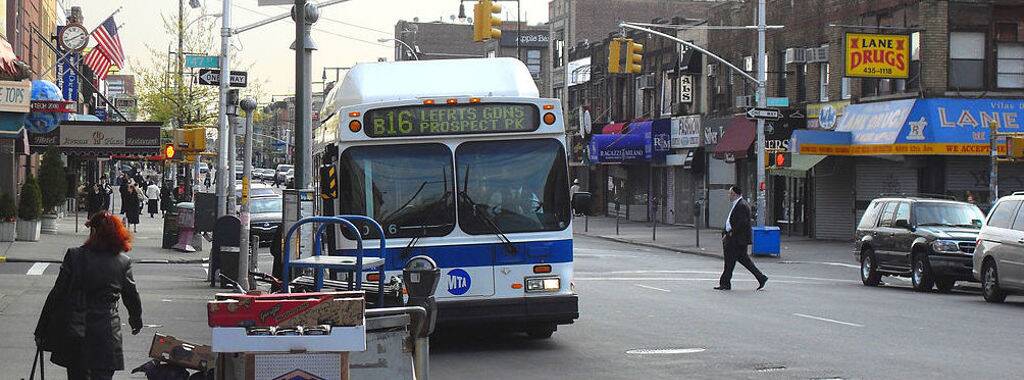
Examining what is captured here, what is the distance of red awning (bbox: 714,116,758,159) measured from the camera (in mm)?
48500

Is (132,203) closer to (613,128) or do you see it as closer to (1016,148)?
(613,128)

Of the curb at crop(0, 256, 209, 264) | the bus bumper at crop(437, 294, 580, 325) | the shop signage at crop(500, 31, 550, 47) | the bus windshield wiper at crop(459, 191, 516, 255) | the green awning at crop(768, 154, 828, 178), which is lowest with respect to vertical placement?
the curb at crop(0, 256, 209, 264)

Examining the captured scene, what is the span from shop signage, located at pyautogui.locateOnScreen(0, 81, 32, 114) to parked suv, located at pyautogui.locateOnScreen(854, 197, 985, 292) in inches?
592

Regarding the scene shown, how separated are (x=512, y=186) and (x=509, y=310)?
1.31 meters

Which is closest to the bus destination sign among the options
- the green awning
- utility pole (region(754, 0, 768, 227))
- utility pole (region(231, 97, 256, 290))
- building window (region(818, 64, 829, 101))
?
utility pole (region(231, 97, 256, 290))

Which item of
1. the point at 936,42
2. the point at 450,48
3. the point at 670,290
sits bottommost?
the point at 670,290

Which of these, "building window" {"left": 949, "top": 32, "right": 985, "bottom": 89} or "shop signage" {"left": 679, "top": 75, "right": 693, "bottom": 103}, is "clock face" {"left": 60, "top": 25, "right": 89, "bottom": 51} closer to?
"shop signage" {"left": 679, "top": 75, "right": 693, "bottom": 103}

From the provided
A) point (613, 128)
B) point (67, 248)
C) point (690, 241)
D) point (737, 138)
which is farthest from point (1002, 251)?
point (613, 128)

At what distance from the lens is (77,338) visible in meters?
9.77

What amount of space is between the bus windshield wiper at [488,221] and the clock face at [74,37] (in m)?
30.8

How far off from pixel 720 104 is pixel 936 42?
51.6 feet

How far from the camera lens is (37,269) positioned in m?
27.2

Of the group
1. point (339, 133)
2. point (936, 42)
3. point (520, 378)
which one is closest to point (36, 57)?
point (936, 42)

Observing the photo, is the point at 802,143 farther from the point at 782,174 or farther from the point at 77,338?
the point at 77,338
